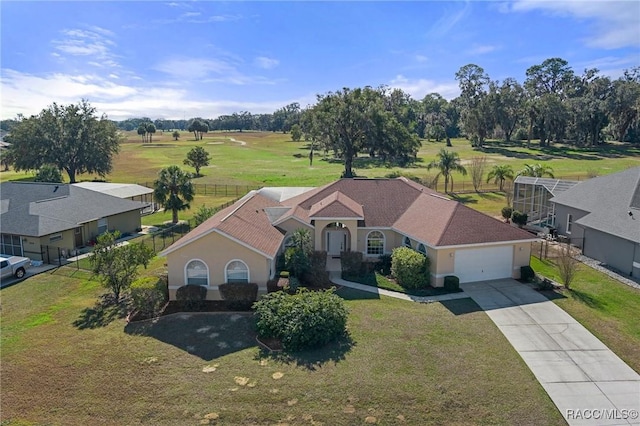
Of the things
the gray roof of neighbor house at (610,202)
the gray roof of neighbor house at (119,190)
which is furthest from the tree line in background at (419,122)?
the gray roof of neighbor house at (610,202)

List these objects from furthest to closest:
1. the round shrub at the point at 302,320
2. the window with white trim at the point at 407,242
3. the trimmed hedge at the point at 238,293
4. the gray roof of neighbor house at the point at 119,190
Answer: the gray roof of neighbor house at the point at 119,190 < the window with white trim at the point at 407,242 < the trimmed hedge at the point at 238,293 < the round shrub at the point at 302,320

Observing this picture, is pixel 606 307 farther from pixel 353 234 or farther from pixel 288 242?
pixel 288 242

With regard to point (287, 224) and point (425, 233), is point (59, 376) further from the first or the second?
point (425, 233)

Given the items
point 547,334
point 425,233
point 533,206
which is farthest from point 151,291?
point 533,206

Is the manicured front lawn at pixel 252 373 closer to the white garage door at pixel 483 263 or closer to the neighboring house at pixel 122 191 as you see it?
the white garage door at pixel 483 263

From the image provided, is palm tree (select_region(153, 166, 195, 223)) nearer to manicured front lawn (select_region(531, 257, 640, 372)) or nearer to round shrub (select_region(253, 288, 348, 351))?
round shrub (select_region(253, 288, 348, 351))
